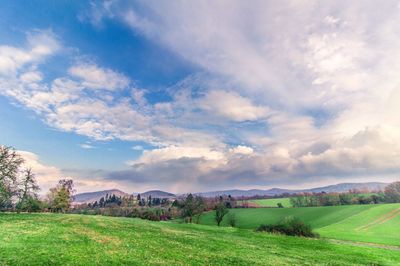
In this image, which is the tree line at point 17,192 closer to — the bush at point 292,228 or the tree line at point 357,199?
the bush at point 292,228

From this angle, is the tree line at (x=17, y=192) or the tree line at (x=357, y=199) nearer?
the tree line at (x=17, y=192)

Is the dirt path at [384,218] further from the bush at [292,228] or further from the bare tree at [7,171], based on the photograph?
the bare tree at [7,171]

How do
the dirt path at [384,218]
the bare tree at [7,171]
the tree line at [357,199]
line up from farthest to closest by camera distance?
the tree line at [357,199] < the dirt path at [384,218] < the bare tree at [7,171]

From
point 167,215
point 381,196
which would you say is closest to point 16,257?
point 167,215

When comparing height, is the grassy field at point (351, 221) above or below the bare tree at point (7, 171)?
below

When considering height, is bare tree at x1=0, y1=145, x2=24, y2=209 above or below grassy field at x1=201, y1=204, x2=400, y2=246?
above

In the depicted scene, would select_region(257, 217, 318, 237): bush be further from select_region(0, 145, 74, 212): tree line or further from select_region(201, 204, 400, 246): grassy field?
select_region(0, 145, 74, 212): tree line

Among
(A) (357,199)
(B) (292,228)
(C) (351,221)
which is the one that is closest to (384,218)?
(C) (351,221)

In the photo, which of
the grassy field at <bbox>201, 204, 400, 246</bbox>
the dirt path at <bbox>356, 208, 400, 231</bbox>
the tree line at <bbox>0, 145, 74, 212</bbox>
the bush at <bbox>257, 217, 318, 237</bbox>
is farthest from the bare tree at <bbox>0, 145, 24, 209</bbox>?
the dirt path at <bbox>356, 208, 400, 231</bbox>

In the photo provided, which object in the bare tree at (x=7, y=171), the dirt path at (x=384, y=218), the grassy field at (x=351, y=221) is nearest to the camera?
the bare tree at (x=7, y=171)

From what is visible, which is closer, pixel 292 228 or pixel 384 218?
pixel 292 228

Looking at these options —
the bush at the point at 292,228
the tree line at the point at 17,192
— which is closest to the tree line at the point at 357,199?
the bush at the point at 292,228

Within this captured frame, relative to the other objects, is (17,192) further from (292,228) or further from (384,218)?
(384,218)

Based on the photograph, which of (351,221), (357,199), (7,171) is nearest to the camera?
(7,171)
